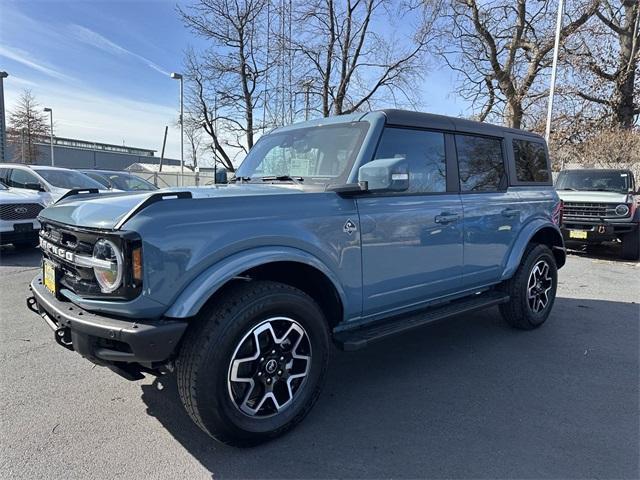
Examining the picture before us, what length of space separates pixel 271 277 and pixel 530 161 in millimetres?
3459

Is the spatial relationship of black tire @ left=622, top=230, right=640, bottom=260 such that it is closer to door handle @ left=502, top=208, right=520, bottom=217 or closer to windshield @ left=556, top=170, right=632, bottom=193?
windshield @ left=556, top=170, right=632, bottom=193

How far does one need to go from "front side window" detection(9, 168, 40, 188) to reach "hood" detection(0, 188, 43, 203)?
0.58 metres

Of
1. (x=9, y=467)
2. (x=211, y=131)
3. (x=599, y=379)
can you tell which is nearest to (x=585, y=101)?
(x=211, y=131)

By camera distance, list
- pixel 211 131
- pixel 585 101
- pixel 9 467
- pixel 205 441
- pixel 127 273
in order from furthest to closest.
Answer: pixel 211 131 → pixel 585 101 → pixel 205 441 → pixel 9 467 → pixel 127 273

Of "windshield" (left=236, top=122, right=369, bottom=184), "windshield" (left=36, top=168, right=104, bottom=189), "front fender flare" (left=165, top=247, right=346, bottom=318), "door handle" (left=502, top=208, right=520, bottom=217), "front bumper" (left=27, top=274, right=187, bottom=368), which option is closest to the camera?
A: "front bumper" (left=27, top=274, right=187, bottom=368)

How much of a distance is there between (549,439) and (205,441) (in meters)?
2.09

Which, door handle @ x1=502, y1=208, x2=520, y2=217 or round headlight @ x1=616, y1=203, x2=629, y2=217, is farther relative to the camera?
round headlight @ x1=616, y1=203, x2=629, y2=217

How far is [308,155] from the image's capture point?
11.5ft

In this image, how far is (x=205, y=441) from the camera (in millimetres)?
2641

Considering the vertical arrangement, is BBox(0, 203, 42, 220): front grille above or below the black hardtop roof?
below

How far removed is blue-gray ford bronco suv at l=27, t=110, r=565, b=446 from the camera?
2.26 m

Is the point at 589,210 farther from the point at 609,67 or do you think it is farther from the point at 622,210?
the point at 609,67

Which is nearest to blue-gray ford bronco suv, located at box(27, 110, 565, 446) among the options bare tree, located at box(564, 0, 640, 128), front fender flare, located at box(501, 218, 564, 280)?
front fender flare, located at box(501, 218, 564, 280)

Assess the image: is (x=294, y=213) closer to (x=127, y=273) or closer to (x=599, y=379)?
(x=127, y=273)
